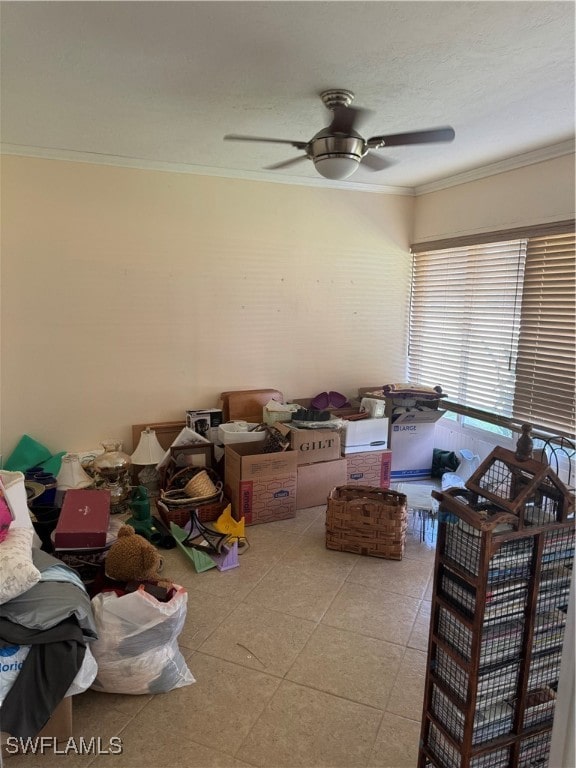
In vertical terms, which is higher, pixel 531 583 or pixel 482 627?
pixel 531 583

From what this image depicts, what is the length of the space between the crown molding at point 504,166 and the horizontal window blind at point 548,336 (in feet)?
1.76

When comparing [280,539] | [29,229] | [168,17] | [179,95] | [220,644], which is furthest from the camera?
[29,229]

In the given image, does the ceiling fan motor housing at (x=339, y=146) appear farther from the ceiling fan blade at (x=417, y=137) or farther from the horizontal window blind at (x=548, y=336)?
the horizontal window blind at (x=548, y=336)

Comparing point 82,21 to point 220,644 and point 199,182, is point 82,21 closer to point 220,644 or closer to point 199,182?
point 199,182

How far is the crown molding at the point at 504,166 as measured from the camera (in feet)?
10.4

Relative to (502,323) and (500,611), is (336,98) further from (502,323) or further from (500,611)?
(500,611)

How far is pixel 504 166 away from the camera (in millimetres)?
3582

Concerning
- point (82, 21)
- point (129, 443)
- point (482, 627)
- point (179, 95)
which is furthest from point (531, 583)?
point (129, 443)

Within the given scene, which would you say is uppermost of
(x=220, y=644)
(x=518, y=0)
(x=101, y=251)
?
(x=518, y=0)

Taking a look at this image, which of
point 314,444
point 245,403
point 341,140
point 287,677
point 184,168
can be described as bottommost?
point 287,677

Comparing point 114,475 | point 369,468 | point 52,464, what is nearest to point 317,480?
point 369,468

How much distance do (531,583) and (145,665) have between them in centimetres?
146

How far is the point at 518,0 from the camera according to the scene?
64.7 inches

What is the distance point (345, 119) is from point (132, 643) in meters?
2.52
